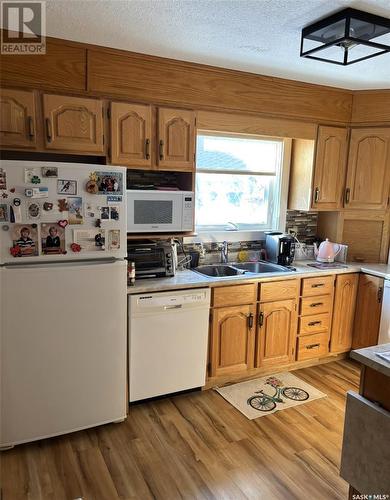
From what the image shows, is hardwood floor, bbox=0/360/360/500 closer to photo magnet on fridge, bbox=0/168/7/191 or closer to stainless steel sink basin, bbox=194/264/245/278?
stainless steel sink basin, bbox=194/264/245/278

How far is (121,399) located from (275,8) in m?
2.43

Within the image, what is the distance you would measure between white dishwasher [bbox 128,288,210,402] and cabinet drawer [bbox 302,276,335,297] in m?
0.96

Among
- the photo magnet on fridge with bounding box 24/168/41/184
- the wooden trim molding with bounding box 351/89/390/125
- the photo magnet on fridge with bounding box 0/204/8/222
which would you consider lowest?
the photo magnet on fridge with bounding box 0/204/8/222

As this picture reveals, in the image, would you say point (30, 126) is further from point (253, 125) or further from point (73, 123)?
point (253, 125)

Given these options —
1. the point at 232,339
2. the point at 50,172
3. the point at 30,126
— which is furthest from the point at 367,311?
the point at 30,126

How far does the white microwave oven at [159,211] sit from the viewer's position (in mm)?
2762

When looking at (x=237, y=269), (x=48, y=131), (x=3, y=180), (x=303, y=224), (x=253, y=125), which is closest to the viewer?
(x=3, y=180)

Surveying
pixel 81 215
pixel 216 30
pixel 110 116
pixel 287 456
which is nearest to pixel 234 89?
pixel 216 30

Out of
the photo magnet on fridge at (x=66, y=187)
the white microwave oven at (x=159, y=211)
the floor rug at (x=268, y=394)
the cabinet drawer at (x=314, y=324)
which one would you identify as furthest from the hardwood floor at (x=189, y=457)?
the photo magnet on fridge at (x=66, y=187)

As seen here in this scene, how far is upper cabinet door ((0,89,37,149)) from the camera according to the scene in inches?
92.8

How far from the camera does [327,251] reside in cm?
366

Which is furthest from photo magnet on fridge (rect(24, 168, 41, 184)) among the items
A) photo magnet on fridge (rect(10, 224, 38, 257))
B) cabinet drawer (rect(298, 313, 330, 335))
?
cabinet drawer (rect(298, 313, 330, 335))

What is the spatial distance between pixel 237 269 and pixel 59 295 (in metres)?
1.56

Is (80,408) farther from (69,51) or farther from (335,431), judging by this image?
(69,51)
